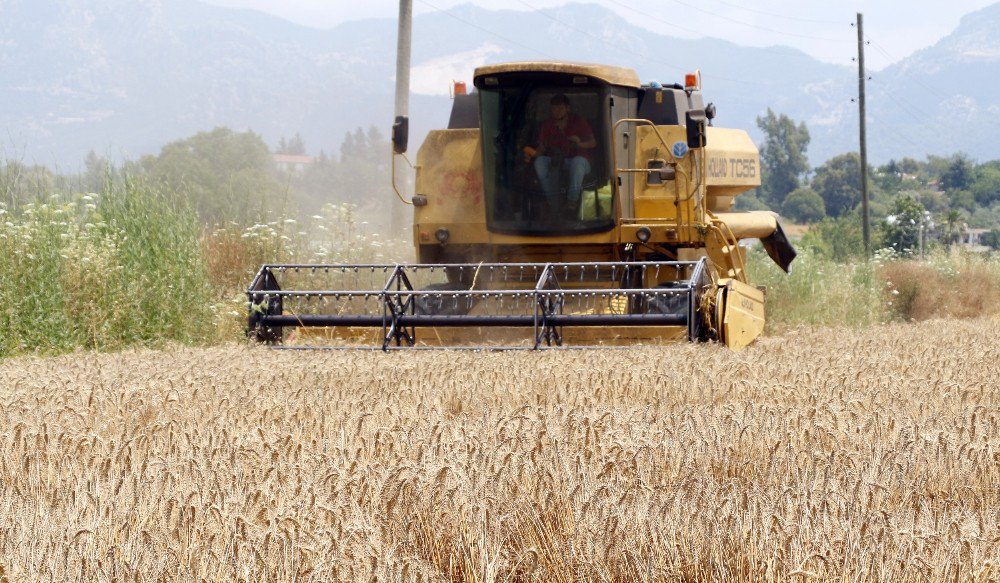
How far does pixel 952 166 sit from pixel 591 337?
141769 mm

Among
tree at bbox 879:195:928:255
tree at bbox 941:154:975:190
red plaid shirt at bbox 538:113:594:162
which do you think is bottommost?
tree at bbox 879:195:928:255

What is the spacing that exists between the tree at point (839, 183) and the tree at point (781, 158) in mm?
22887

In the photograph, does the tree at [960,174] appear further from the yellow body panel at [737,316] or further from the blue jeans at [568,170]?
the yellow body panel at [737,316]

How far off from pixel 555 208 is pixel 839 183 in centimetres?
11086

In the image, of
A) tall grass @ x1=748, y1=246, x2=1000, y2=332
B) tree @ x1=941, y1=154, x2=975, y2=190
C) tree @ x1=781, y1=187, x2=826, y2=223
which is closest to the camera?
tall grass @ x1=748, y1=246, x2=1000, y2=332

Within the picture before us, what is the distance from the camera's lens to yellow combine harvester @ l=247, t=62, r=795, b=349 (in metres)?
10.2

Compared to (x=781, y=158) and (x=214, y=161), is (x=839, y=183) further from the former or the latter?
(x=214, y=161)

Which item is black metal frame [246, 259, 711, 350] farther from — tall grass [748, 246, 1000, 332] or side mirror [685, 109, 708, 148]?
tall grass [748, 246, 1000, 332]

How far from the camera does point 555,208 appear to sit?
36.2ft

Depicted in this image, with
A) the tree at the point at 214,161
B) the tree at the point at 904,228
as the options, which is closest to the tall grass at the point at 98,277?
the tree at the point at 214,161

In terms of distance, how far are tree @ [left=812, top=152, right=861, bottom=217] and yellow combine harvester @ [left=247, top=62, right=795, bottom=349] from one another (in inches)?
4170

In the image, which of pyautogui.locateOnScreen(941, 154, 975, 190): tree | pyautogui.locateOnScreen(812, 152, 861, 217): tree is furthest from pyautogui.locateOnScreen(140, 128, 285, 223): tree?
pyautogui.locateOnScreen(941, 154, 975, 190): tree

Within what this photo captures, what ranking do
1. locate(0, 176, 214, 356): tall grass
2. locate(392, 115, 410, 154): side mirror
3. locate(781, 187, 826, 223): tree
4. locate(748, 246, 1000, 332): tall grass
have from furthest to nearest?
locate(781, 187, 826, 223): tree
locate(748, 246, 1000, 332): tall grass
locate(392, 115, 410, 154): side mirror
locate(0, 176, 214, 356): tall grass

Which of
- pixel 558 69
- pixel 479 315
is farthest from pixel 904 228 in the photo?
pixel 479 315
